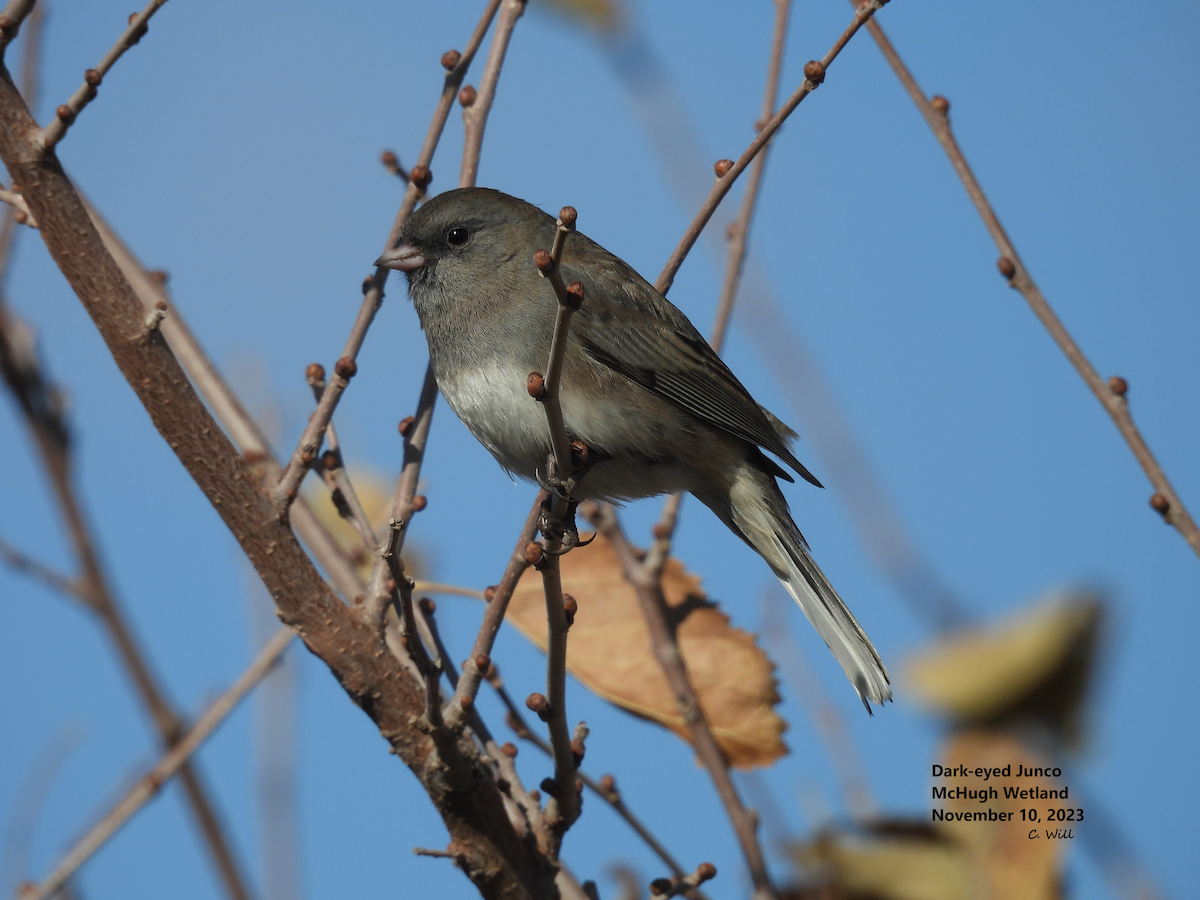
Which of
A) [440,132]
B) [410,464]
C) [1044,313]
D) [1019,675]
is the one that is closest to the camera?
[1019,675]

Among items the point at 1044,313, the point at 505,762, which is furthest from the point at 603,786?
the point at 1044,313

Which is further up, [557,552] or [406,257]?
[406,257]

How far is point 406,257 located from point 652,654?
132 centimetres

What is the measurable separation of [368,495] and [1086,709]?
81.5 inches

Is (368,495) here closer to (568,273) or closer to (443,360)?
(443,360)

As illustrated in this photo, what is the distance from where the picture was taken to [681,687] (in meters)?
2.45

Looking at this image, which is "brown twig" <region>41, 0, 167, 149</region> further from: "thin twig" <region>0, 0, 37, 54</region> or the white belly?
the white belly

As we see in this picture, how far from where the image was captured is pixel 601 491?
112 inches

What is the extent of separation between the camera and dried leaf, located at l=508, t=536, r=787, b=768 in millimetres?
2475

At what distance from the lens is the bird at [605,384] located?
2.69m

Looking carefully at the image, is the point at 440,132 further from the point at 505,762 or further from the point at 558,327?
the point at 505,762

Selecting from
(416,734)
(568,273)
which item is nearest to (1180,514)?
(416,734)

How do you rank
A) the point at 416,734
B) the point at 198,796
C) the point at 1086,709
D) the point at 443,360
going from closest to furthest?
the point at 1086,709, the point at 198,796, the point at 416,734, the point at 443,360

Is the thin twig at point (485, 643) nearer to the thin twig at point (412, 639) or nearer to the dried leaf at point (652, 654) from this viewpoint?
the thin twig at point (412, 639)
